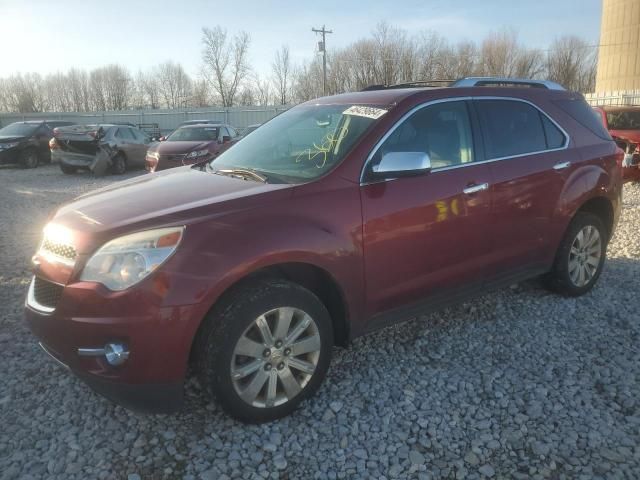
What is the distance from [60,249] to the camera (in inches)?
108

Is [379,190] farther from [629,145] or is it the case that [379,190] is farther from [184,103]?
[184,103]

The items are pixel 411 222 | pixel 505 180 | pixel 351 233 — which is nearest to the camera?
pixel 351 233

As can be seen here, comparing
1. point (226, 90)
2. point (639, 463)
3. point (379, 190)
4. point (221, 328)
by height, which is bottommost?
point (639, 463)

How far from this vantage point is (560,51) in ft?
178

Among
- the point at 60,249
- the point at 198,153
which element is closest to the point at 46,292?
the point at 60,249

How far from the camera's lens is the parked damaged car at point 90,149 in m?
15.0

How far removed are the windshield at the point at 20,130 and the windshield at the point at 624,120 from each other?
17878mm

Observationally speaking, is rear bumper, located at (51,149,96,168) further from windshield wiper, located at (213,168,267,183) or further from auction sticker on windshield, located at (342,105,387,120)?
Answer: auction sticker on windshield, located at (342,105,387,120)

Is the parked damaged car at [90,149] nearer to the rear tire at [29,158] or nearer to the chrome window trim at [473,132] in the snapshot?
the rear tire at [29,158]

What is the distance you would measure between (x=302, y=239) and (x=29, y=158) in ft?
60.1

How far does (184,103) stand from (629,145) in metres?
66.2

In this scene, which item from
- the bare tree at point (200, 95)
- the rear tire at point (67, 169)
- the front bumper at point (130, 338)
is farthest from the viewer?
the bare tree at point (200, 95)

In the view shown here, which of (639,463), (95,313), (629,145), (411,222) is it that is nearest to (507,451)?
(639,463)

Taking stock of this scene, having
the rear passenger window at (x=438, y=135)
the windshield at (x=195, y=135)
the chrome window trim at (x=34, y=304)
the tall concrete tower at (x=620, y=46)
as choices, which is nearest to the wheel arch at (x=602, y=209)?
the rear passenger window at (x=438, y=135)
